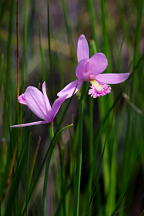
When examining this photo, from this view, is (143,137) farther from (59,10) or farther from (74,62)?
(59,10)

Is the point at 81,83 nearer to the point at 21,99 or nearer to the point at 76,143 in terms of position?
the point at 21,99

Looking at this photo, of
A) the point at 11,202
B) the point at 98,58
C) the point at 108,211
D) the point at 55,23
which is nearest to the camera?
the point at 98,58

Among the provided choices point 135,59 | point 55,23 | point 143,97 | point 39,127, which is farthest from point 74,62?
point 55,23

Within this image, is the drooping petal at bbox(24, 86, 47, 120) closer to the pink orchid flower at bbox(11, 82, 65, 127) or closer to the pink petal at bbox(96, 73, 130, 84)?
the pink orchid flower at bbox(11, 82, 65, 127)

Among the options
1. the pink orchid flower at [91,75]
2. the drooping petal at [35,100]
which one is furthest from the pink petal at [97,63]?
the drooping petal at [35,100]

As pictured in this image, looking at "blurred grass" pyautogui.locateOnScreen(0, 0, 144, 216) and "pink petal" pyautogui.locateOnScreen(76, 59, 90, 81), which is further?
"blurred grass" pyautogui.locateOnScreen(0, 0, 144, 216)

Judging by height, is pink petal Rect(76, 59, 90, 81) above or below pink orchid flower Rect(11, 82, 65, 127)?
above

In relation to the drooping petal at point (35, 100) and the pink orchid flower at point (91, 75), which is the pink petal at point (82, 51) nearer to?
the pink orchid flower at point (91, 75)

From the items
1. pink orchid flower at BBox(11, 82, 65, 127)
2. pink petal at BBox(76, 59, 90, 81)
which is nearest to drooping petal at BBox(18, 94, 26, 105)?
pink orchid flower at BBox(11, 82, 65, 127)
